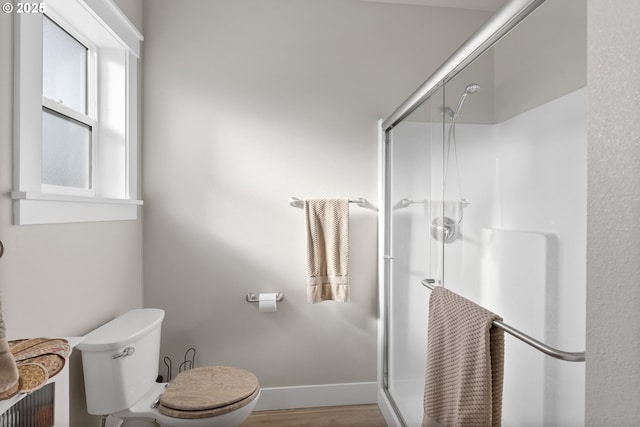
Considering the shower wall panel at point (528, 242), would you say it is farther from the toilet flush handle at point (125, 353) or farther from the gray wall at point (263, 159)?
the toilet flush handle at point (125, 353)

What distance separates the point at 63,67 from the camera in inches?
59.2

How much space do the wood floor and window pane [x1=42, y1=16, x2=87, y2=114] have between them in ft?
5.87

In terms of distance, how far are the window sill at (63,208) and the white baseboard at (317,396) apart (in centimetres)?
125

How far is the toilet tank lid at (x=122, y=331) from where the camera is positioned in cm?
128

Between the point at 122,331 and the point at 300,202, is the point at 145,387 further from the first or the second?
the point at 300,202

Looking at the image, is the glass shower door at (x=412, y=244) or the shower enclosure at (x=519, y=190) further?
the glass shower door at (x=412, y=244)

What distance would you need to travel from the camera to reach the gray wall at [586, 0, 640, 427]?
17.4 inches

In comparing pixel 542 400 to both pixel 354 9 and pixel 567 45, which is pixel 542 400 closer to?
pixel 567 45

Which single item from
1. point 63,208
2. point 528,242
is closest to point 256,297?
point 63,208

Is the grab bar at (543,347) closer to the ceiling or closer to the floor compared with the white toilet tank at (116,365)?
closer to the ceiling

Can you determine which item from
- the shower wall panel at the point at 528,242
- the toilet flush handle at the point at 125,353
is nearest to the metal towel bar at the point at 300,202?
the shower wall panel at the point at 528,242

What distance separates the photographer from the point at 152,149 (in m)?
1.93

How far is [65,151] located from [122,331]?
0.79 m

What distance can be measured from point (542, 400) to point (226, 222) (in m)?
1.60
